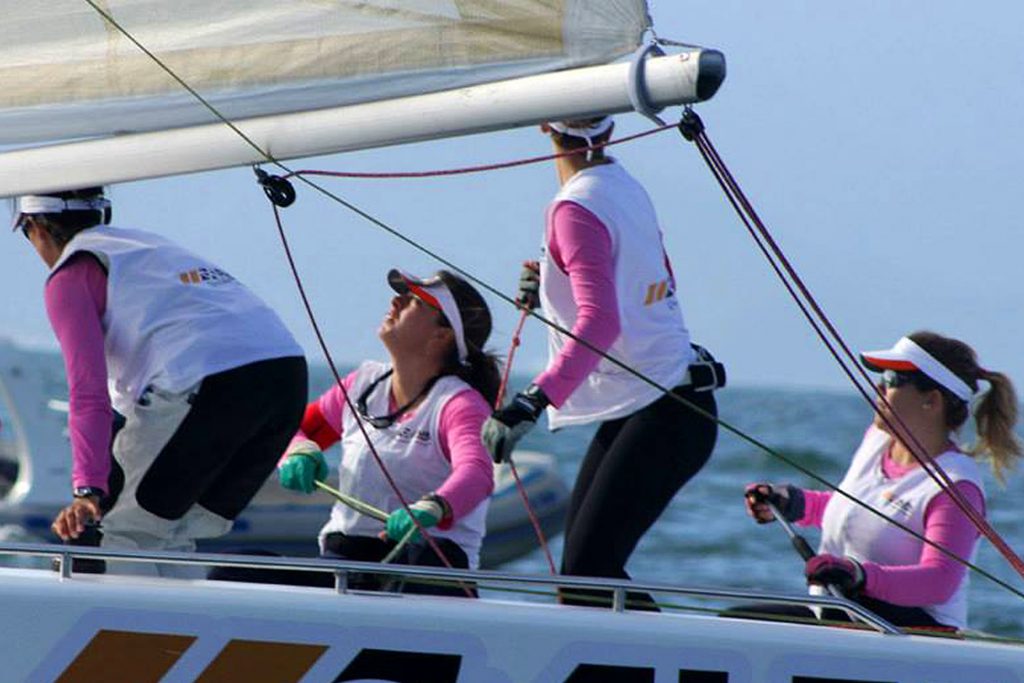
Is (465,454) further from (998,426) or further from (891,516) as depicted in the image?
(998,426)

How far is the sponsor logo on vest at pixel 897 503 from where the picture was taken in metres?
4.09

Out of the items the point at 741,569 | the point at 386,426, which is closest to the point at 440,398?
the point at 386,426

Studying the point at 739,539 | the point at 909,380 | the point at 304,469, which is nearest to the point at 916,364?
the point at 909,380

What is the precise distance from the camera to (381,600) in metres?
3.13

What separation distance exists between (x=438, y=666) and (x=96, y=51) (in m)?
1.24

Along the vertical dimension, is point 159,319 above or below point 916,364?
above

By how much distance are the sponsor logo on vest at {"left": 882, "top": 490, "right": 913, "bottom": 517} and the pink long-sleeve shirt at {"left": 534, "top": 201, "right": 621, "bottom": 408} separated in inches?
25.2

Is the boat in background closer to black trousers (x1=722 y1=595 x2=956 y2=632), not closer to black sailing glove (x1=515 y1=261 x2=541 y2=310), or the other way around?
black sailing glove (x1=515 y1=261 x2=541 y2=310)

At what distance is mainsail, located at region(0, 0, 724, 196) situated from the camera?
10.9ft

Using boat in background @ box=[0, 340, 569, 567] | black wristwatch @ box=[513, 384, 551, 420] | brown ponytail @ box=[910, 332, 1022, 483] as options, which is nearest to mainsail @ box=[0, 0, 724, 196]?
black wristwatch @ box=[513, 384, 551, 420]

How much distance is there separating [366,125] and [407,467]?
98cm

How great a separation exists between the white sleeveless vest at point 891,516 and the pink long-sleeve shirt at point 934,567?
3 centimetres

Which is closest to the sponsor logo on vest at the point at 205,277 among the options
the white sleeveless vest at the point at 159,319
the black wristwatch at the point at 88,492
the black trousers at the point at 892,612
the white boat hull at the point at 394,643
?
the white sleeveless vest at the point at 159,319

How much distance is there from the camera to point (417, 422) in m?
4.18
